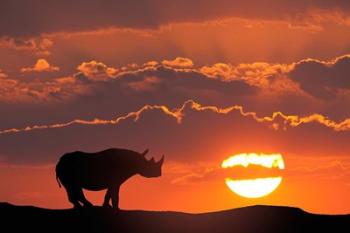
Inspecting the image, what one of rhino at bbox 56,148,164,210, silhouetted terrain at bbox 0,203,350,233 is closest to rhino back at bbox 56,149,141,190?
rhino at bbox 56,148,164,210

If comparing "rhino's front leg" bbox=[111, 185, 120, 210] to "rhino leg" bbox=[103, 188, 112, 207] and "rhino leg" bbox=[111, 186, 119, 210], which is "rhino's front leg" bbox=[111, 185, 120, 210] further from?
"rhino leg" bbox=[103, 188, 112, 207]

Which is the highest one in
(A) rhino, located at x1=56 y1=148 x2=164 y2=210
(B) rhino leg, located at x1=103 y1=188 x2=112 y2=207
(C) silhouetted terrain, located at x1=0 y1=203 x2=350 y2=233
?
(A) rhino, located at x1=56 y1=148 x2=164 y2=210

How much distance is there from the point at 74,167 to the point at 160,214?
5179 millimetres

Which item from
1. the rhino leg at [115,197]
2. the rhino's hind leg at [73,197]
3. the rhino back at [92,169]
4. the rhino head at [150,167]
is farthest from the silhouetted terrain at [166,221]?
the rhino head at [150,167]

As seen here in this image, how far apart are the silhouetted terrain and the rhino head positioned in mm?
3750

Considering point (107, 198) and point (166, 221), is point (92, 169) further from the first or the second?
point (166, 221)

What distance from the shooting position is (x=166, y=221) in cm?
4178

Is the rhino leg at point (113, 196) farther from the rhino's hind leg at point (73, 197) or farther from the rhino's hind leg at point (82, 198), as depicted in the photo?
the rhino's hind leg at point (73, 197)

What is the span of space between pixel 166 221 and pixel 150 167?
536 cm

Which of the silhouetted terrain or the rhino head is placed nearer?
the silhouetted terrain

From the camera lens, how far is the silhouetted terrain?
40625 mm

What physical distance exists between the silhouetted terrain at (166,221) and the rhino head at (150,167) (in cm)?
375

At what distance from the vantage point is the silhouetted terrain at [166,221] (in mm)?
40625

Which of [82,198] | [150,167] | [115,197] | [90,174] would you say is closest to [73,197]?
[82,198]
